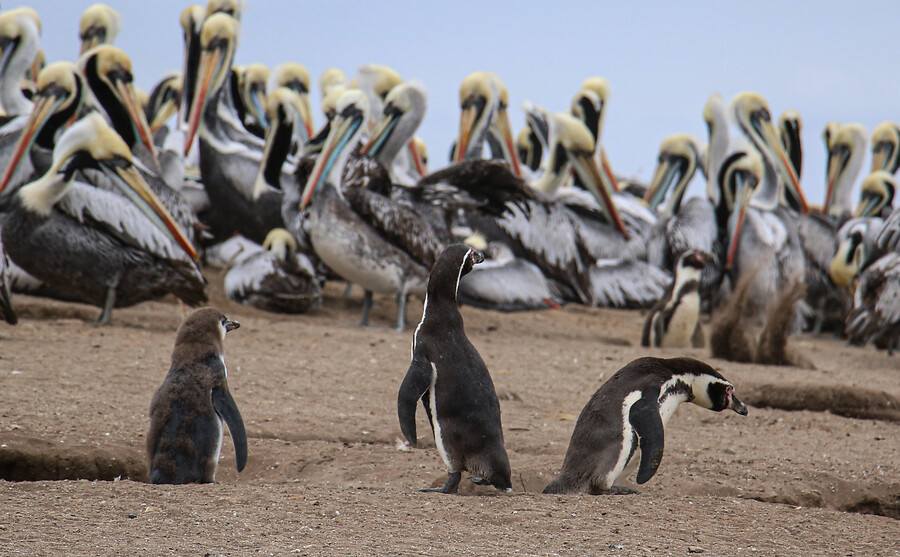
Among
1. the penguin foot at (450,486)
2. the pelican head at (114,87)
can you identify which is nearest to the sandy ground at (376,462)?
the penguin foot at (450,486)

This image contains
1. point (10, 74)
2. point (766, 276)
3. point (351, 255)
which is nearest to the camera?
point (351, 255)

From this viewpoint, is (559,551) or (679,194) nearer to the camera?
(559,551)

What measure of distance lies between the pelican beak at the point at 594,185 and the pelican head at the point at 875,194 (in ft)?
16.6

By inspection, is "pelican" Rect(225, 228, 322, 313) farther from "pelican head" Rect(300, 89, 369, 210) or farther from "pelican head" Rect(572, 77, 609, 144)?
"pelican head" Rect(572, 77, 609, 144)

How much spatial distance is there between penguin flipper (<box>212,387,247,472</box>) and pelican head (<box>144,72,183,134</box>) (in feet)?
47.5

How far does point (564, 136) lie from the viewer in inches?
562

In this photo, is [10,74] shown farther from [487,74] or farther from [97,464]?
[97,464]

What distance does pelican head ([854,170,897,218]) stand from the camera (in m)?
17.0

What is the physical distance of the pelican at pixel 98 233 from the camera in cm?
854

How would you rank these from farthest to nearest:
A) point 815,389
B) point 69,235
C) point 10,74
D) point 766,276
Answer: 1. point 10,74
2. point 766,276
3. point 69,235
4. point 815,389

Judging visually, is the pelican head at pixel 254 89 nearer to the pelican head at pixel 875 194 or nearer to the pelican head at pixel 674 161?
the pelican head at pixel 674 161

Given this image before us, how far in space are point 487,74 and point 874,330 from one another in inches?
290

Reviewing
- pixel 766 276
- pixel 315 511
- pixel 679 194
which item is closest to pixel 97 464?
pixel 315 511

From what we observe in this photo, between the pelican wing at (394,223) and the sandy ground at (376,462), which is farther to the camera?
the pelican wing at (394,223)
